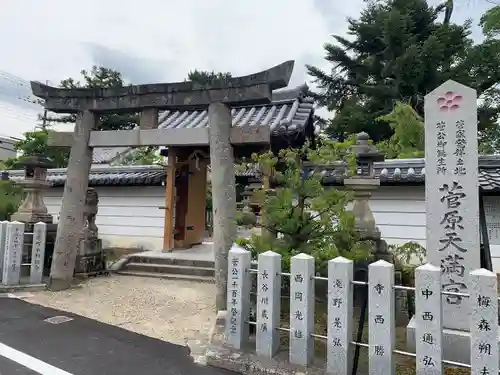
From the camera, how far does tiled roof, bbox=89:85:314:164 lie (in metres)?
10.5

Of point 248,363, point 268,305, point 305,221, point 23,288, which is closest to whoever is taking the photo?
point 248,363

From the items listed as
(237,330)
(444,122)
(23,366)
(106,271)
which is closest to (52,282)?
(106,271)

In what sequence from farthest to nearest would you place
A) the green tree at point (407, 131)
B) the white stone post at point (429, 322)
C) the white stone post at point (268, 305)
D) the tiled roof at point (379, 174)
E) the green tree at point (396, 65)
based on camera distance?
1. the green tree at point (396, 65)
2. the green tree at point (407, 131)
3. the tiled roof at point (379, 174)
4. the white stone post at point (268, 305)
5. the white stone post at point (429, 322)


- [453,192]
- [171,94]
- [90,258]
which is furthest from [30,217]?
[453,192]

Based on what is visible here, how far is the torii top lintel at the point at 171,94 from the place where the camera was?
6508 millimetres

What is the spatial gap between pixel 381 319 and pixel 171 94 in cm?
540

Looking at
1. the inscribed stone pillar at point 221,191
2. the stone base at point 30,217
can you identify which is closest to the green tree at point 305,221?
the inscribed stone pillar at point 221,191

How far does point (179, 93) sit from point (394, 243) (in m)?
6.11

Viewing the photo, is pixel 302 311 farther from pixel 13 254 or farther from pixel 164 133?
pixel 13 254

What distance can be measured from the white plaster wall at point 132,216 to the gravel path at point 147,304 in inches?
147

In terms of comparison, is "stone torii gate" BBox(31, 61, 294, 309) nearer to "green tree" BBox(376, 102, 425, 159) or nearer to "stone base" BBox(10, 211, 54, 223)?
"stone base" BBox(10, 211, 54, 223)

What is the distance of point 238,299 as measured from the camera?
445 centimetres

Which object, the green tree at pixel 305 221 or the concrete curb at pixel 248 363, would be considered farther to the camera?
the green tree at pixel 305 221

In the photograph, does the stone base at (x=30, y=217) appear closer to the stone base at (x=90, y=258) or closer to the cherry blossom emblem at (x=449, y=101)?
the stone base at (x=90, y=258)
